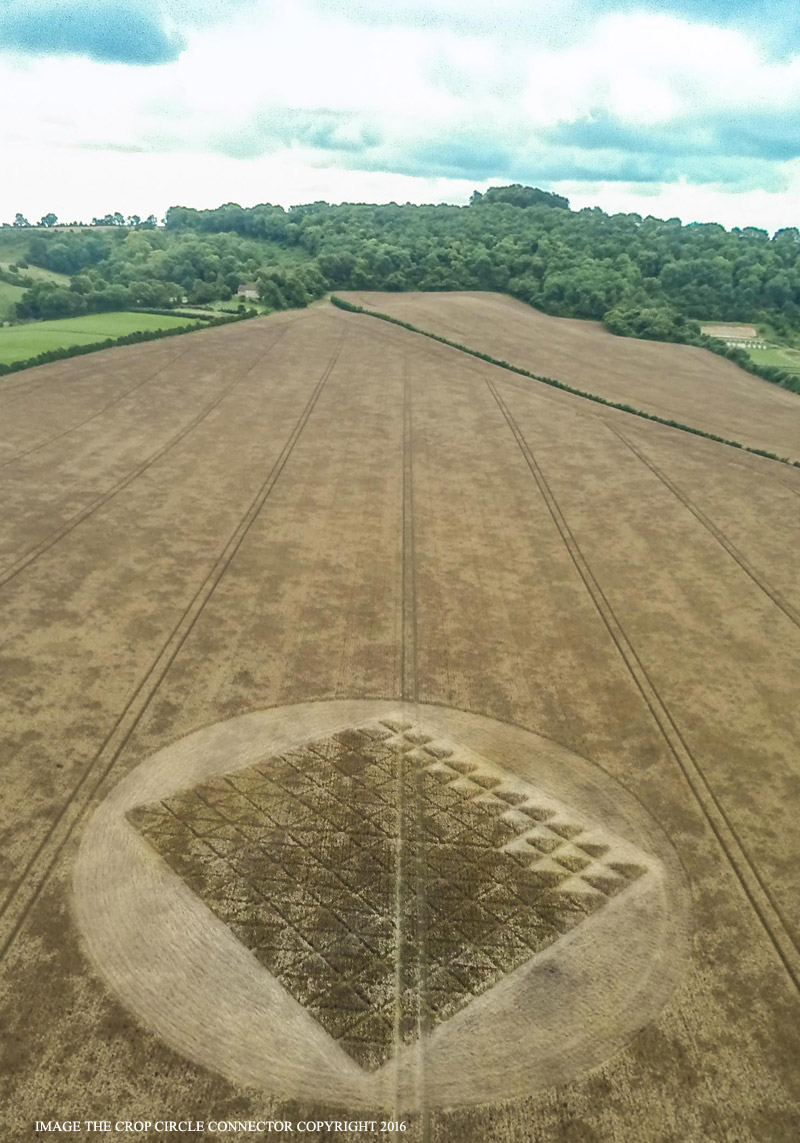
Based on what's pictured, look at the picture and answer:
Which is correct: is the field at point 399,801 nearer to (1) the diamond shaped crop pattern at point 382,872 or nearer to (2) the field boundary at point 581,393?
(1) the diamond shaped crop pattern at point 382,872

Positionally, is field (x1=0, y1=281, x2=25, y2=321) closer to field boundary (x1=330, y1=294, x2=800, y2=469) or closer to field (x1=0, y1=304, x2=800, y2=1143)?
field boundary (x1=330, y1=294, x2=800, y2=469)

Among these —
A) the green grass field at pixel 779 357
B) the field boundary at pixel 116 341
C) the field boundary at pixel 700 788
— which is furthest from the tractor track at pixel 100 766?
the green grass field at pixel 779 357

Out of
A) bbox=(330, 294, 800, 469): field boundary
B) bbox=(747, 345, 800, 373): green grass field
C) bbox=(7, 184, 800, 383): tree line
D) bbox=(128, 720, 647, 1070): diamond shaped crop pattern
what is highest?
bbox=(7, 184, 800, 383): tree line

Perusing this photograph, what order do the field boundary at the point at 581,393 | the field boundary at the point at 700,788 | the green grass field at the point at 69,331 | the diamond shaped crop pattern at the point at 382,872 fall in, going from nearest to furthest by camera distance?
1. the diamond shaped crop pattern at the point at 382,872
2. the field boundary at the point at 700,788
3. the field boundary at the point at 581,393
4. the green grass field at the point at 69,331

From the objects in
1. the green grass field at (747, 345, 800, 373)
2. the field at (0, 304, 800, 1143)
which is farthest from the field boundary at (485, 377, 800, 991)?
the green grass field at (747, 345, 800, 373)

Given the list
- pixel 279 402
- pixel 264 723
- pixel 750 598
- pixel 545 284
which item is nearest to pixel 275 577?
pixel 264 723

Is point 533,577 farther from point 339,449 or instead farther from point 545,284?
point 545,284
